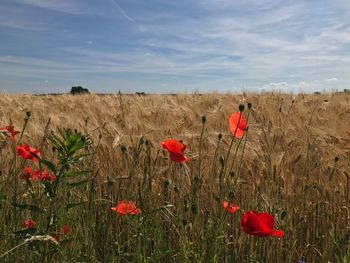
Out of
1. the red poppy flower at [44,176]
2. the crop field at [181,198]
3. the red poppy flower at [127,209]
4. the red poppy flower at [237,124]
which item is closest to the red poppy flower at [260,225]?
the crop field at [181,198]

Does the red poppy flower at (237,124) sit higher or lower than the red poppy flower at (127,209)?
higher

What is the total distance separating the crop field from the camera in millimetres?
1734

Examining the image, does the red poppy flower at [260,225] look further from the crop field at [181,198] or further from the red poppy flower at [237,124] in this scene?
the red poppy flower at [237,124]

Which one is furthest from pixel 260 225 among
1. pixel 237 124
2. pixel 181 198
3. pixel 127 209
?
pixel 181 198

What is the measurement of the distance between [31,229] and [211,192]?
3.63 ft

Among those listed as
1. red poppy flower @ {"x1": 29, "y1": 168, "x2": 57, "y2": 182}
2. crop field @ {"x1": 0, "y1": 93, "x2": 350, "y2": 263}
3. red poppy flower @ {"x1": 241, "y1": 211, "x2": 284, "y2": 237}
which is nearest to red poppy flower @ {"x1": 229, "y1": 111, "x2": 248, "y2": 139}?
crop field @ {"x1": 0, "y1": 93, "x2": 350, "y2": 263}

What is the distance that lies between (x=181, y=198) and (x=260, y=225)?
86 cm

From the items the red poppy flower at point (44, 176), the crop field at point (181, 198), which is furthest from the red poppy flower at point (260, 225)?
the red poppy flower at point (44, 176)

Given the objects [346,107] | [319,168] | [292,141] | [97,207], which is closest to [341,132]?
[292,141]

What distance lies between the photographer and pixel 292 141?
2.85 m

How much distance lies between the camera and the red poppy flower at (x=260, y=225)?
140 centimetres

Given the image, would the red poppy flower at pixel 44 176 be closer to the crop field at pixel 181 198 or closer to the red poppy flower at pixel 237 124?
the crop field at pixel 181 198

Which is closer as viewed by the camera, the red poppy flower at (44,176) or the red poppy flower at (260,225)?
the red poppy flower at (260,225)

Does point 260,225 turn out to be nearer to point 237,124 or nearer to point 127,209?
point 237,124
